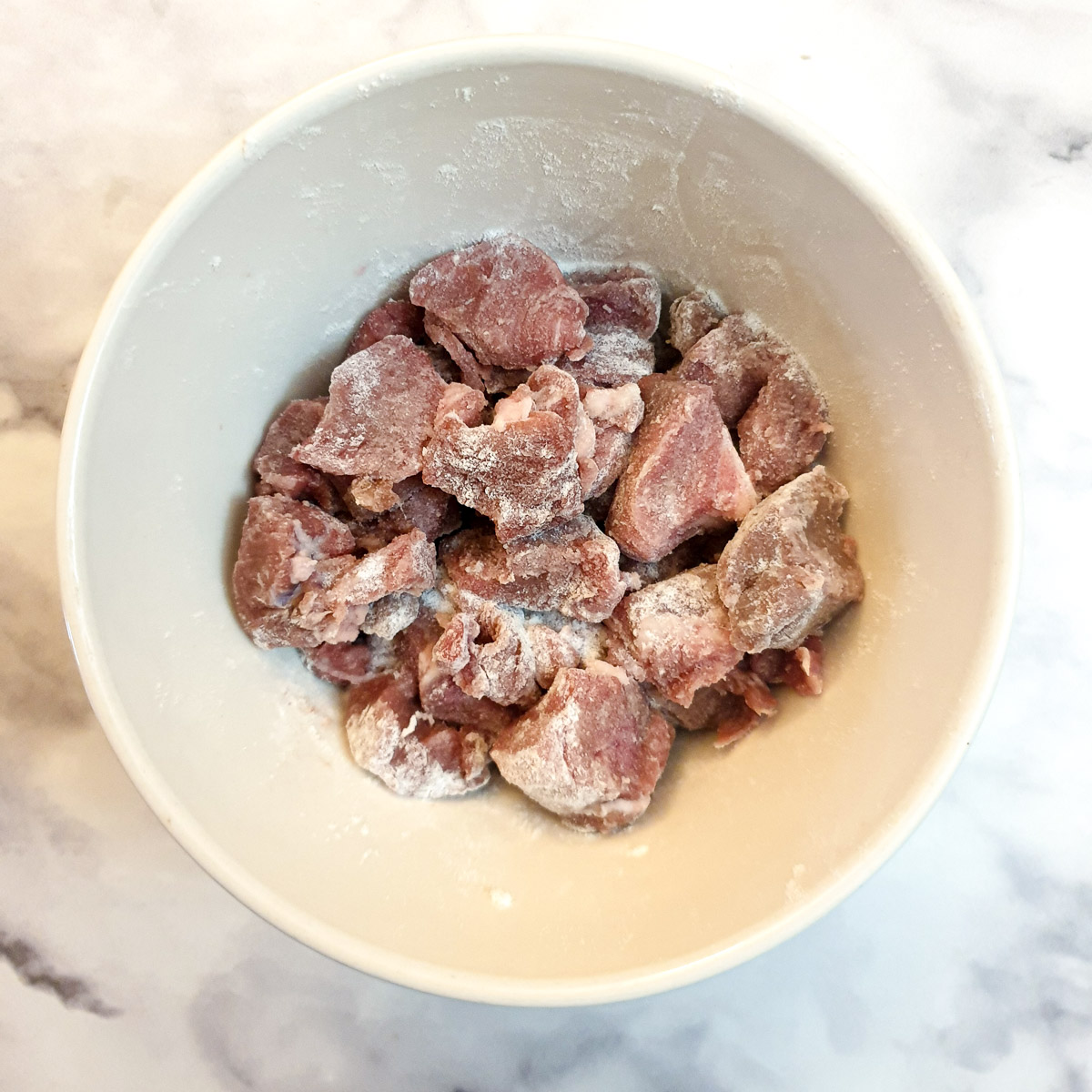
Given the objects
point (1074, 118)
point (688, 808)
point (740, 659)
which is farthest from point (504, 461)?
point (1074, 118)

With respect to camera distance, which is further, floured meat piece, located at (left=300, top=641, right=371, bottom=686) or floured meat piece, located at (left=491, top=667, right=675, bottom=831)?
floured meat piece, located at (left=300, top=641, right=371, bottom=686)

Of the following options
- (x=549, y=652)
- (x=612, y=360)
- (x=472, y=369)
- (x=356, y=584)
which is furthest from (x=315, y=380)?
(x=549, y=652)

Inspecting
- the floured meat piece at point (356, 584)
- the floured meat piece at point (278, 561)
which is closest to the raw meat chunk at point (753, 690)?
the floured meat piece at point (356, 584)

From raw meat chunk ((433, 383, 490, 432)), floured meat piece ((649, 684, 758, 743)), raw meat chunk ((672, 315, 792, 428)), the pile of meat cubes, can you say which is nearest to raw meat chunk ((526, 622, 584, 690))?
the pile of meat cubes

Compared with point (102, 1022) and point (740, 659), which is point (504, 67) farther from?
point (102, 1022)

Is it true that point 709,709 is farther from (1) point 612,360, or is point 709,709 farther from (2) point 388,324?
(2) point 388,324

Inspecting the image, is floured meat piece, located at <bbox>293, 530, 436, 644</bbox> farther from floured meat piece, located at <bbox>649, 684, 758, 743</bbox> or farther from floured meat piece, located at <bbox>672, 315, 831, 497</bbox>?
floured meat piece, located at <bbox>672, 315, 831, 497</bbox>

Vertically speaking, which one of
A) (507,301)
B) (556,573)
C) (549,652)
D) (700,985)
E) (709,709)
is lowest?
(700,985)
